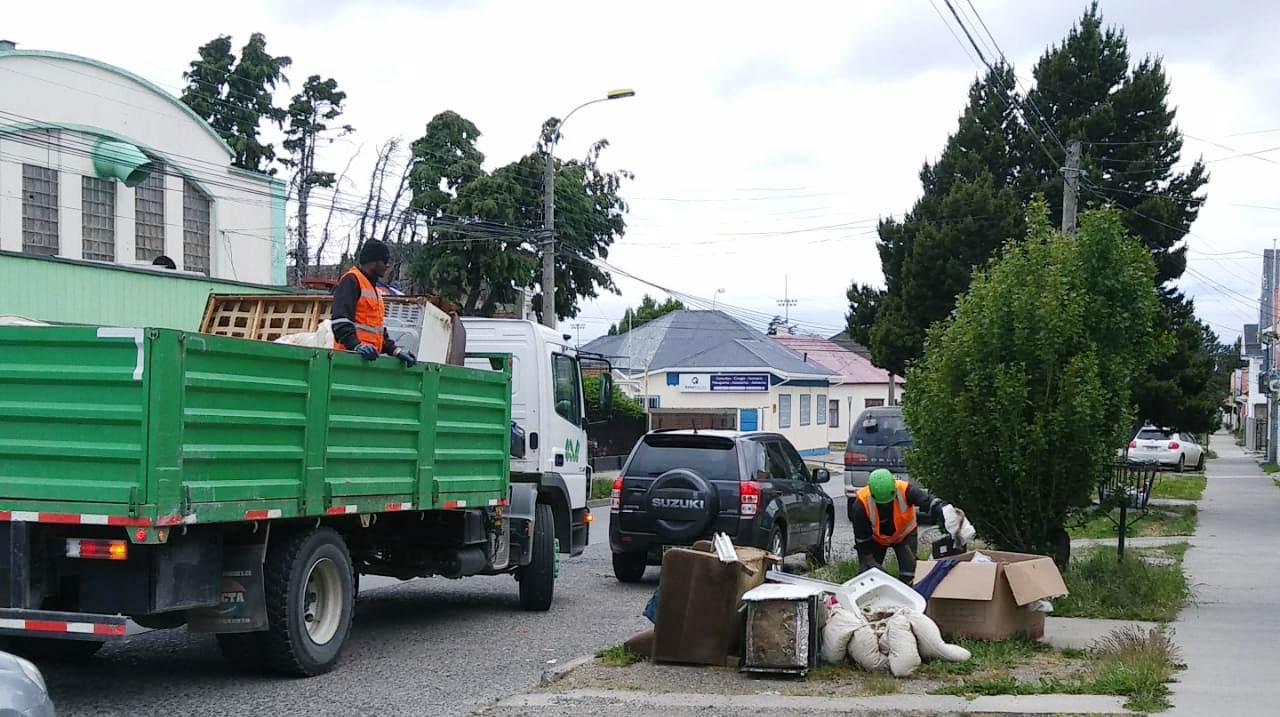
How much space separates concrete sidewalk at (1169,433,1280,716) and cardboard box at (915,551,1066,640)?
1.10m

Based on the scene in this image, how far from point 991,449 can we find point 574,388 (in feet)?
13.7

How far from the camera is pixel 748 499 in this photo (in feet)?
43.7

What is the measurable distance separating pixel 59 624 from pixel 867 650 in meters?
4.85

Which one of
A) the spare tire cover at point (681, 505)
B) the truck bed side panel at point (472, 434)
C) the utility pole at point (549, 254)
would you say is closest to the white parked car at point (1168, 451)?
the utility pole at point (549, 254)

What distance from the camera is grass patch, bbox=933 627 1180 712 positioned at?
25.3ft

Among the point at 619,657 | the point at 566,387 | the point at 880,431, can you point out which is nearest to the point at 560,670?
the point at 619,657

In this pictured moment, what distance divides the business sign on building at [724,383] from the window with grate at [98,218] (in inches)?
1138

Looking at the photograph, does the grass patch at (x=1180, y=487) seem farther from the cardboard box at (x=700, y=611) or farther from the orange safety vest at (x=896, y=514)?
the cardboard box at (x=700, y=611)

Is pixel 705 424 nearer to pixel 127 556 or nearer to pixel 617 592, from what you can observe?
pixel 617 592

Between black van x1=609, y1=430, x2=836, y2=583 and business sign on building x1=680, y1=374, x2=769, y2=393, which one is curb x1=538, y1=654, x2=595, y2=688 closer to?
black van x1=609, y1=430, x2=836, y2=583

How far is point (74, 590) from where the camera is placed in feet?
23.7

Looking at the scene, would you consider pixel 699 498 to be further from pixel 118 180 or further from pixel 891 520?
pixel 118 180

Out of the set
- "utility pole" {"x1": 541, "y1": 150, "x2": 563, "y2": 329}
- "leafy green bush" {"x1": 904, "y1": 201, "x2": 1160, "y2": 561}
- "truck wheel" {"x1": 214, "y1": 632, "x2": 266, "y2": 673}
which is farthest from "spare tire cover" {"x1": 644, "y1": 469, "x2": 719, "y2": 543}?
"utility pole" {"x1": 541, "y1": 150, "x2": 563, "y2": 329}

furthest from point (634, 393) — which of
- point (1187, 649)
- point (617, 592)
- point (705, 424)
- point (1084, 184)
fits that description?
point (1187, 649)
